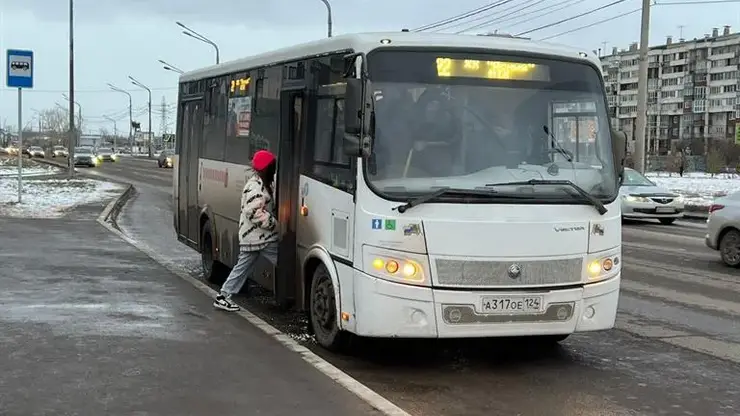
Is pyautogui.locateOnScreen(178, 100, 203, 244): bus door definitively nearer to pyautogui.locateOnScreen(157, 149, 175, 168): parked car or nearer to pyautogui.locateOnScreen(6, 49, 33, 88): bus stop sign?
pyautogui.locateOnScreen(6, 49, 33, 88): bus stop sign

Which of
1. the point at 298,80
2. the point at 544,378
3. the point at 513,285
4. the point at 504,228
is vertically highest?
the point at 298,80

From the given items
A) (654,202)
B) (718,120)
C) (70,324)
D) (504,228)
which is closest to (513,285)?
(504,228)

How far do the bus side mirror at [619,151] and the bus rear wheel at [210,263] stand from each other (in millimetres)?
5571

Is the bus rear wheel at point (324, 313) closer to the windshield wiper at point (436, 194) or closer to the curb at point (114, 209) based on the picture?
the windshield wiper at point (436, 194)

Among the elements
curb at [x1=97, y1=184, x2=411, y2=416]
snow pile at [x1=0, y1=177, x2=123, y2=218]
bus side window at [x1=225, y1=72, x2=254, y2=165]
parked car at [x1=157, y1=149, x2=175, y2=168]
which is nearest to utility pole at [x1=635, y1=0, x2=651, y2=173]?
snow pile at [x1=0, y1=177, x2=123, y2=218]

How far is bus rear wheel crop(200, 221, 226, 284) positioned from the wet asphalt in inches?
16.5

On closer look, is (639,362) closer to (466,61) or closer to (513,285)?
(513,285)

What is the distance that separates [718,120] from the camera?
136250 millimetres

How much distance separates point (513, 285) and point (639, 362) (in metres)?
1.66

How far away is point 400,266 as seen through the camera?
627 centimetres

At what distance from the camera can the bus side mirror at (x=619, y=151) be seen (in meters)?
6.95

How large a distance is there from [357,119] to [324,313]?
182 centimetres

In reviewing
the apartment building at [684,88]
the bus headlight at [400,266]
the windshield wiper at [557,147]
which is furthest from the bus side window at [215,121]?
the apartment building at [684,88]

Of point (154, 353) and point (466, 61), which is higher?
point (466, 61)
